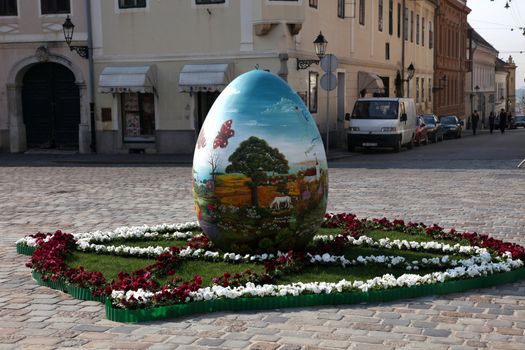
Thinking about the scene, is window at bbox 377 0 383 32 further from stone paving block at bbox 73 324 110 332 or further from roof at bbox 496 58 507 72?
roof at bbox 496 58 507 72

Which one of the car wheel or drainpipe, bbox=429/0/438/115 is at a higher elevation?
drainpipe, bbox=429/0/438/115

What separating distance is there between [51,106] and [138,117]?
138 inches

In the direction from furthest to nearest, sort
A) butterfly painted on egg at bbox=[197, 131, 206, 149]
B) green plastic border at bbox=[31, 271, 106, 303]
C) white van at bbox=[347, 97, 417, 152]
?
white van at bbox=[347, 97, 417, 152]
butterfly painted on egg at bbox=[197, 131, 206, 149]
green plastic border at bbox=[31, 271, 106, 303]

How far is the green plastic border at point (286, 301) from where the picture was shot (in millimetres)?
6109

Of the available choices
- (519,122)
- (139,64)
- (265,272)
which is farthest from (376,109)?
(519,122)

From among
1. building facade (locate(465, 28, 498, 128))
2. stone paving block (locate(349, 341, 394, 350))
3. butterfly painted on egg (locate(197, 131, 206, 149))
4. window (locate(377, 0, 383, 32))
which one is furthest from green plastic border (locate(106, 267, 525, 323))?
building facade (locate(465, 28, 498, 128))

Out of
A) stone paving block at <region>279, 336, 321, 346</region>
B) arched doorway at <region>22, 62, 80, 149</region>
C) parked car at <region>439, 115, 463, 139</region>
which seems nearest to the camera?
stone paving block at <region>279, 336, 321, 346</region>

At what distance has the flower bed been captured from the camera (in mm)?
6344

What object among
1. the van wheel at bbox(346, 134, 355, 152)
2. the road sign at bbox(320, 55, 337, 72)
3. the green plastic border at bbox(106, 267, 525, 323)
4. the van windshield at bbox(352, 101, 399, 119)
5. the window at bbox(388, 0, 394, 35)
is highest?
the window at bbox(388, 0, 394, 35)

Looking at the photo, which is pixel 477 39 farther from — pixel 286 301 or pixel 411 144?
pixel 286 301

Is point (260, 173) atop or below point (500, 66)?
below

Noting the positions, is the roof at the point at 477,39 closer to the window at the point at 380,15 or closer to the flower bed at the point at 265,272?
the window at the point at 380,15

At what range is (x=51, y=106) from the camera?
27375 millimetres

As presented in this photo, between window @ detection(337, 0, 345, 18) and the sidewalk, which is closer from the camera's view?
the sidewalk
